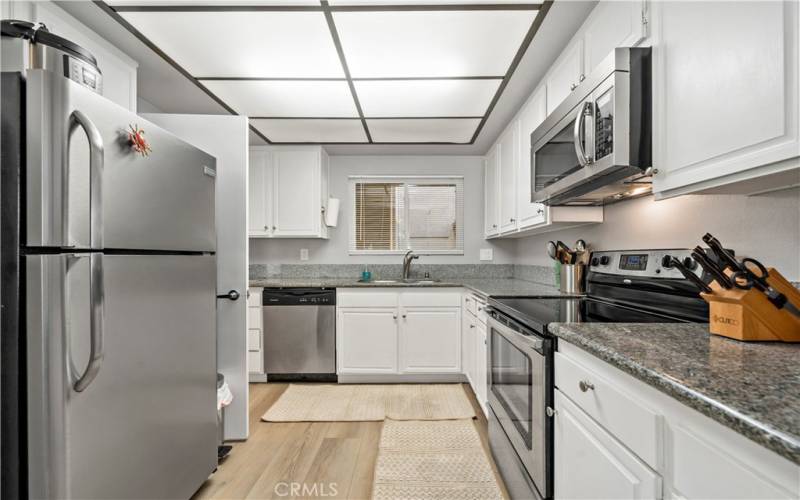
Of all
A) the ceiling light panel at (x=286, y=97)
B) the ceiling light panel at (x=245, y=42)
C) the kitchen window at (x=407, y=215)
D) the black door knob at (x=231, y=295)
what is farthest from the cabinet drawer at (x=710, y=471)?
the kitchen window at (x=407, y=215)

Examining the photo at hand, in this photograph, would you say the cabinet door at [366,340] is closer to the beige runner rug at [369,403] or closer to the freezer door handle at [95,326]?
the beige runner rug at [369,403]

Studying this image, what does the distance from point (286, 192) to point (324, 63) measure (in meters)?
1.75

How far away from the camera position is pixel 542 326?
132 centimetres

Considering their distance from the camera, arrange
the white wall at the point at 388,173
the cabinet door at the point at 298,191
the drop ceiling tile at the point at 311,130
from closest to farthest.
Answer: the drop ceiling tile at the point at 311,130, the cabinet door at the point at 298,191, the white wall at the point at 388,173

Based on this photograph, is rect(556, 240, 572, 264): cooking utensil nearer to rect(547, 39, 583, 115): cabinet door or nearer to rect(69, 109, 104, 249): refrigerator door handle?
rect(547, 39, 583, 115): cabinet door

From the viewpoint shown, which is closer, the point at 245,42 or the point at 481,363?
the point at 245,42

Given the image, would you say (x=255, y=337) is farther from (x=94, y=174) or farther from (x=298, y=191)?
(x=94, y=174)

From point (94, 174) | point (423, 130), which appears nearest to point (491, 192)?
point (423, 130)

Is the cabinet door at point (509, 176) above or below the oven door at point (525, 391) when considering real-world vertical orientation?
A: above

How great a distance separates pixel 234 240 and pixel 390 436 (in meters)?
1.50

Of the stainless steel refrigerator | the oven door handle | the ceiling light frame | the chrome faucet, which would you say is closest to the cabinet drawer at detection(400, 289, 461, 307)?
the chrome faucet

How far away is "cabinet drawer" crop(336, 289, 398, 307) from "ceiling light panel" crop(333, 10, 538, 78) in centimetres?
179

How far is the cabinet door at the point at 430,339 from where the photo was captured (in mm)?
3232

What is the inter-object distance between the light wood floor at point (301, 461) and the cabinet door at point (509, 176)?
1.43 metres
